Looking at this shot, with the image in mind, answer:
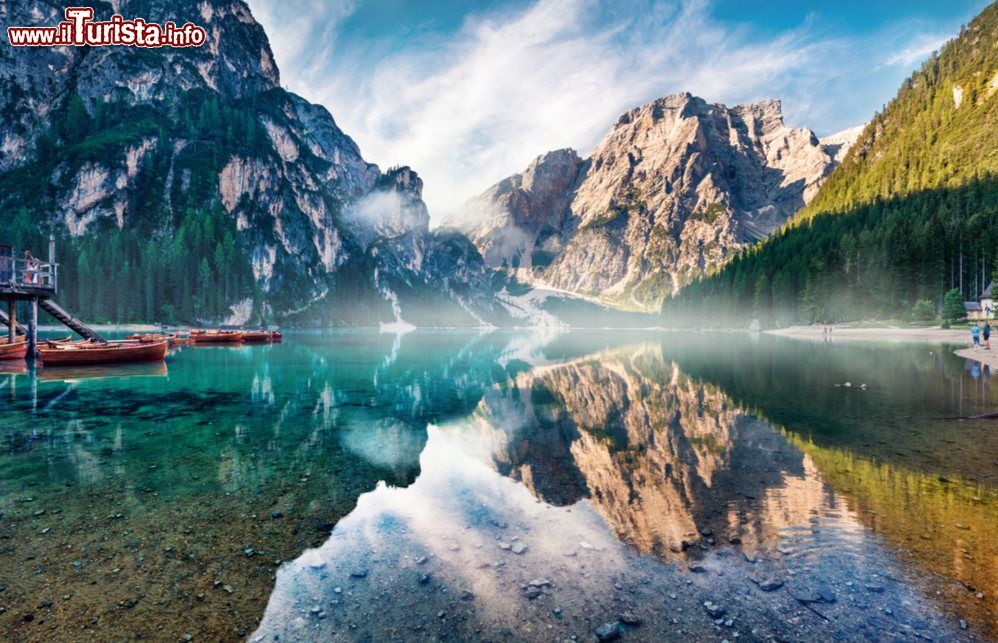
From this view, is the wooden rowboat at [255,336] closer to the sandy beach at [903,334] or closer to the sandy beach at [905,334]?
the sandy beach at [905,334]

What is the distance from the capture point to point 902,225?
109 m

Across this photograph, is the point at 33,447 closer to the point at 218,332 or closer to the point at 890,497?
the point at 890,497

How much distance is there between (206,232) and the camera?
156750mm

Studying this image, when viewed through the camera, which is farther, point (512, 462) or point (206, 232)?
point (206, 232)

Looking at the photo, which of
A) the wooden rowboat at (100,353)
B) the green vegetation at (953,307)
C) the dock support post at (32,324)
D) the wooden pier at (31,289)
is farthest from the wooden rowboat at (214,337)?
the green vegetation at (953,307)

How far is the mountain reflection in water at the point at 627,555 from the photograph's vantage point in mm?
6051

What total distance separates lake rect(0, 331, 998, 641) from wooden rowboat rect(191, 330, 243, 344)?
210 feet

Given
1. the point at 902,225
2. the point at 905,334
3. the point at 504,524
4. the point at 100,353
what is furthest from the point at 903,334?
the point at 100,353

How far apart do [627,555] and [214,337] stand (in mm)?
88665

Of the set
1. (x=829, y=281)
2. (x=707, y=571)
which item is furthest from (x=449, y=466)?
(x=829, y=281)

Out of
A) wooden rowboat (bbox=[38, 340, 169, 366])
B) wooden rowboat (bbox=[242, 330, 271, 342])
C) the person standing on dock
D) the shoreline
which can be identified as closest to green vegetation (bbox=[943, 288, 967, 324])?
the shoreline

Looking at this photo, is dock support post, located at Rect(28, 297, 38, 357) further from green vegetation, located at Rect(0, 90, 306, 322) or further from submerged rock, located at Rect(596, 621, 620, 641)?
green vegetation, located at Rect(0, 90, 306, 322)

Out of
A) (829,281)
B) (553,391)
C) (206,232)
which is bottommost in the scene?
(553,391)

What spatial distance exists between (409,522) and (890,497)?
11009 mm
